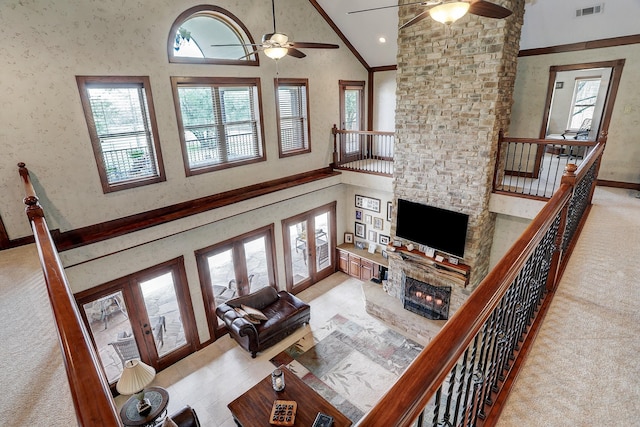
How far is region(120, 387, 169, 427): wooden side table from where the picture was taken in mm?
4379

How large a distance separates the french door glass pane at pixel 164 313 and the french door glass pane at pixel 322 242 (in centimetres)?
383

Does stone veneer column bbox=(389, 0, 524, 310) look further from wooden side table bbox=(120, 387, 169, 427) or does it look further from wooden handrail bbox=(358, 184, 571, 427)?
wooden side table bbox=(120, 387, 169, 427)

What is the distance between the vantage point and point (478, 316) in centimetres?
110

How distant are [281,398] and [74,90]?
206 inches

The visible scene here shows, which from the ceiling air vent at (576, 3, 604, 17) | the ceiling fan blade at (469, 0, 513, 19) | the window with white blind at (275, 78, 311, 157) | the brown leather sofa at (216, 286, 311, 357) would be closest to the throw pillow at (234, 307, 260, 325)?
the brown leather sofa at (216, 286, 311, 357)

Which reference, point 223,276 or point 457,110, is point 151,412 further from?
point 457,110

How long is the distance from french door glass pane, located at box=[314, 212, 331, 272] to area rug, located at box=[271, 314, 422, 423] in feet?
6.47

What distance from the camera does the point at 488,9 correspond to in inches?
121

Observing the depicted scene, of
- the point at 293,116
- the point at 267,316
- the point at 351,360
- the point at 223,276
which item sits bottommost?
the point at 351,360

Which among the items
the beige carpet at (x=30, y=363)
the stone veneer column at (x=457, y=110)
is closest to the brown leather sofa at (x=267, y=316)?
the stone veneer column at (x=457, y=110)

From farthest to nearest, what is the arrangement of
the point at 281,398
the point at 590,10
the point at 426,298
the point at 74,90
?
1. the point at 426,298
2. the point at 590,10
3. the point at 281,398
4. the point at 74,90

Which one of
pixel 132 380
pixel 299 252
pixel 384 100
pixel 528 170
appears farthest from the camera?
pixel 384 100

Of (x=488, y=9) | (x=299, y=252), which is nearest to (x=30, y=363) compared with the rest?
(x=488, y=9)

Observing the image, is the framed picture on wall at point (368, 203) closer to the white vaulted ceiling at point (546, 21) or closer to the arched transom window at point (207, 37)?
the white vaulted ceiling at point (546, 21)
